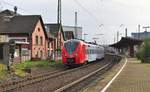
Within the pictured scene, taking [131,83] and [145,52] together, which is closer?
[131,83]

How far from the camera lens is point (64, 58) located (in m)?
46.2

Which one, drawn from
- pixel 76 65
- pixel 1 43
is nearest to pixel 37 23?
pixel 1 43

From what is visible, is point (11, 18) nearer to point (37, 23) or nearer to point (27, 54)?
point (37, 23)

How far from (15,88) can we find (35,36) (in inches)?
1793

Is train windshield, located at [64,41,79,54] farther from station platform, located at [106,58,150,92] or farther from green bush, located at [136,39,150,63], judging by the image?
green bush, located at [136,39,150,63]

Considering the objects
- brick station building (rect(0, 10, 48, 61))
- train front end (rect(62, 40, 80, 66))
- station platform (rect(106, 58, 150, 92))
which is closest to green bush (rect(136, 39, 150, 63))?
brick station building (rect(0, 10, 48, 61))

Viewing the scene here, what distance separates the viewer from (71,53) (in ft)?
151

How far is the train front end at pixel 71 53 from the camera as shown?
45.7 m

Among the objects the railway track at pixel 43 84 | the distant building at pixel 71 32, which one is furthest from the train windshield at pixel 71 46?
the distant building at pixel 71 32

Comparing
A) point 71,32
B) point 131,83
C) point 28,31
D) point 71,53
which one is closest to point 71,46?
point 71,53

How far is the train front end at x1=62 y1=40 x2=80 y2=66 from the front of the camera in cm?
4572

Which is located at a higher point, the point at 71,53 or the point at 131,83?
the point at 71,53

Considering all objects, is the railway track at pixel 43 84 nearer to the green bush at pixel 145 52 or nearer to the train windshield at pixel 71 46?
the train windshield at pixel 71 46

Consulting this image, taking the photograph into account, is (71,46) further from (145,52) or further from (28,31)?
(28,31)
